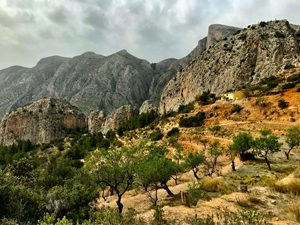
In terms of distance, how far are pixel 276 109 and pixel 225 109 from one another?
11.6m

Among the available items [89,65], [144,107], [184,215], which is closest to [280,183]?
[184,215]

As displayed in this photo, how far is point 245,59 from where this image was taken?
66625mm

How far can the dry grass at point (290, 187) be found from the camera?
10.3 meters

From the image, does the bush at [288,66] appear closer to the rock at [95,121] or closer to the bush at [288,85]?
the bush at [288,85]

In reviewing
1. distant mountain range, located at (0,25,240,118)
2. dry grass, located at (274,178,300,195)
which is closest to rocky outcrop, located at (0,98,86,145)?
distant mountain range, located at (0,25,240,118)

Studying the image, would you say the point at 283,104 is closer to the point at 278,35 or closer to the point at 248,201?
the point at 248,201

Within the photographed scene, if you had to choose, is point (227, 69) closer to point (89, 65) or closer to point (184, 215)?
point (184, 215)

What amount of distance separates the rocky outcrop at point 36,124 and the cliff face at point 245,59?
7351 cm

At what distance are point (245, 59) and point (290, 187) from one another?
6825 cm

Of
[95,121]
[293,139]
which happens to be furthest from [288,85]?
[95,121]

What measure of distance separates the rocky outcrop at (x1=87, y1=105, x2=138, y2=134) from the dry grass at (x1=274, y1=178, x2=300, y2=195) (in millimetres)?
82008

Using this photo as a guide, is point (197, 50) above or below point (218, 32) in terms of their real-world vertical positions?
below

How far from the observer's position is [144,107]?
105 m

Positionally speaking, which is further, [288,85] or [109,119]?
[109,119]
